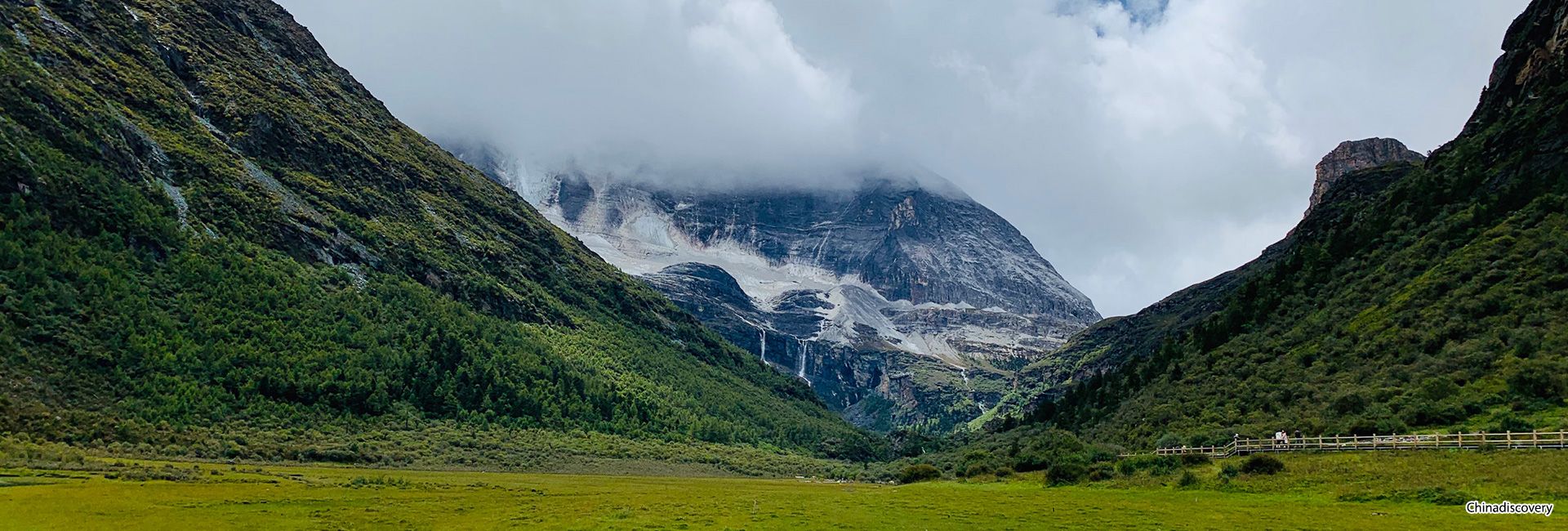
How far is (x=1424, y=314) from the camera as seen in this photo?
273 ft

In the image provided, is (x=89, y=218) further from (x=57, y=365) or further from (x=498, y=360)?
(x=498, y=360)

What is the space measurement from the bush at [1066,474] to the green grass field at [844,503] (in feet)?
11.7

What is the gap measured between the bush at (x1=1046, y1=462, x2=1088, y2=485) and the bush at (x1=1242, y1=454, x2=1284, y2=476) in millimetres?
19390

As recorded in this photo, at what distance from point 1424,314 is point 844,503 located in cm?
6040

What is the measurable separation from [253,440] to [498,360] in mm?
70160

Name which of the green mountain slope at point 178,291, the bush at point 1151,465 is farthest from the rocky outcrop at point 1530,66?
the green mountain slope at point 178,291

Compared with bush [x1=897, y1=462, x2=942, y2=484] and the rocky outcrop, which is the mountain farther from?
bush [x1=897, y1=462, x2=942, y2=484]

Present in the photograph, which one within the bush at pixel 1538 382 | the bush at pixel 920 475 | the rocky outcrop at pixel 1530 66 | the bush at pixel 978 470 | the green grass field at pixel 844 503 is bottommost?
the bush at pixel 920 475

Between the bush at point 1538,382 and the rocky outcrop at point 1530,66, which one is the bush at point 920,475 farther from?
the rocky outcrop at point 1530,66

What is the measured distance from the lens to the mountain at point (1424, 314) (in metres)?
68.1

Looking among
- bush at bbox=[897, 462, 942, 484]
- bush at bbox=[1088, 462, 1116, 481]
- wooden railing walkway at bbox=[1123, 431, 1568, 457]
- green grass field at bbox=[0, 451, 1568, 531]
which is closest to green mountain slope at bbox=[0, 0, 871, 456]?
green grass field at bbox=[0, 451, 1568, 531]

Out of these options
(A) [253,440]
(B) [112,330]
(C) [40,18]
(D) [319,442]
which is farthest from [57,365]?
(C) [40,18]

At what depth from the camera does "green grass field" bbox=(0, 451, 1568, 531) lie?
141 ft

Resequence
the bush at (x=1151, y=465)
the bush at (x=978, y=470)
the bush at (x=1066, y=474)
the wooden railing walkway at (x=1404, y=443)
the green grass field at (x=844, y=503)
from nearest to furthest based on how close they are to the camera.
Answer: the green grass field at (x=844, y=503) → the wooden railing walkway at (x=1404, y=443) → the bush at (x=1151, y=465) → the bush at (x=1066, y=474) → the bush at (x=978, y=470)
